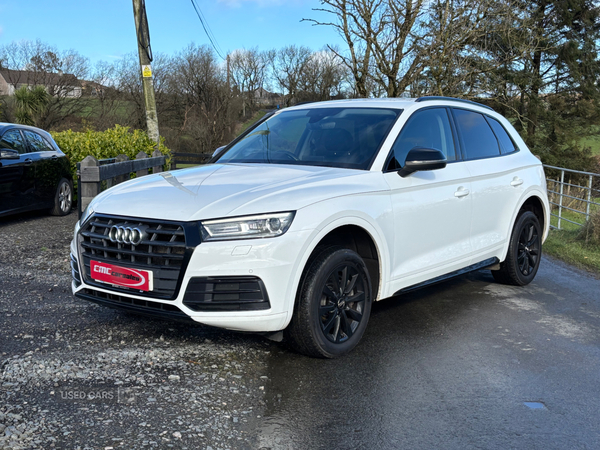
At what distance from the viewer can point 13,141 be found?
988 centimetres

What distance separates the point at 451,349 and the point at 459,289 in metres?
2.01

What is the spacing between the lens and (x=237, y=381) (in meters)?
3.76

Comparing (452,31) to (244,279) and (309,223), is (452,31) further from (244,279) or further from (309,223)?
(244,279)

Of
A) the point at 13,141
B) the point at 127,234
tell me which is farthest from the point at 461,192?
the point at 13,141

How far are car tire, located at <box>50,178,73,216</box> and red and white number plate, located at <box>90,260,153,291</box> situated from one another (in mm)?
7437

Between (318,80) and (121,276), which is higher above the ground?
(318,80)

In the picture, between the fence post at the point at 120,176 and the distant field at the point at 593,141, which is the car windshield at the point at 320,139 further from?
the distant field at the point at 593,141

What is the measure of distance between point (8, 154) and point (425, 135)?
6.73 m

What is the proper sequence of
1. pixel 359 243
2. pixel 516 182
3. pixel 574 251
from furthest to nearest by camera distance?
pixel 574 251
pixel 516 182
pixel 359 243

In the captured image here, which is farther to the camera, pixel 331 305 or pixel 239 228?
pixel 331 305

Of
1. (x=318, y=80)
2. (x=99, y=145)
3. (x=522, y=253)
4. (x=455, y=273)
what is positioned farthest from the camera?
(x=318, y=80)

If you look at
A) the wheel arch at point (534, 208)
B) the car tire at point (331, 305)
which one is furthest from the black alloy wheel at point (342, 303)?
the wheel arch at point (534, 208)

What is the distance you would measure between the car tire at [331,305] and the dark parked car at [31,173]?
22.6ft

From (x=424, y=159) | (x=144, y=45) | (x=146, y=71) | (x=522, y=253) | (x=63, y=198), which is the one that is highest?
(x=144, y=45)
